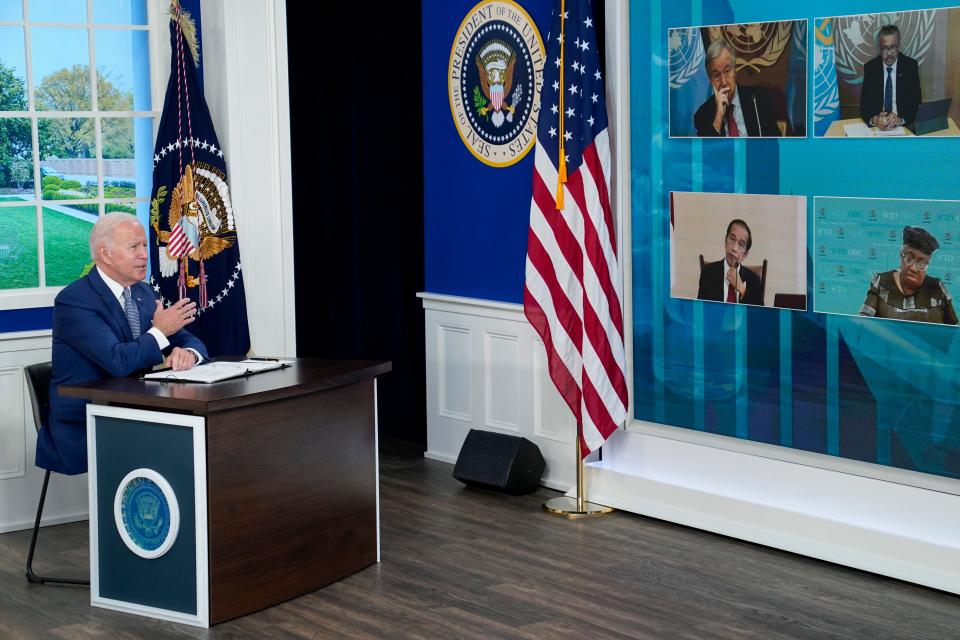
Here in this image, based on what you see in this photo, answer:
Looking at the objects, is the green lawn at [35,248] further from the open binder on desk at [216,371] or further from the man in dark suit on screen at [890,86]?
the man in dark suit on screen at [890,86]

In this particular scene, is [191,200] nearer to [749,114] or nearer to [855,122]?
[749,114]

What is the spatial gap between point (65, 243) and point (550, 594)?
280cm

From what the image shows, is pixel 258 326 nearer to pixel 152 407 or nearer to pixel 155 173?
pixel 155 173

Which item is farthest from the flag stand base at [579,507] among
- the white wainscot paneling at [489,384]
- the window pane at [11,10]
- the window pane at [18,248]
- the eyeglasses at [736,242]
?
the window pane at [11,10]

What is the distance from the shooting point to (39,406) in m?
4.50

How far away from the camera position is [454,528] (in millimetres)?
5074

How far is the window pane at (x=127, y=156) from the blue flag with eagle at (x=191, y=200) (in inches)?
9.3

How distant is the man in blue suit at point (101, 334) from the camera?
4.25m

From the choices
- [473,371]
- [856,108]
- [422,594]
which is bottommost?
[422,594]

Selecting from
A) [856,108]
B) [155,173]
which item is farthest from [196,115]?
[856,108]

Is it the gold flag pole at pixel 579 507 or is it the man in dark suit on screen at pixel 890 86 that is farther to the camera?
the gold flag pole at pixel 579 507

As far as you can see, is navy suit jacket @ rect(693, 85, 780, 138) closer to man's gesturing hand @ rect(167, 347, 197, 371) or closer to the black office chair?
man's gesturing hand @ rect(167, 347, 197, 371)

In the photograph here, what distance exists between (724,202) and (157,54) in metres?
2.72

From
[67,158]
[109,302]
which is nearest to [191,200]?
[67,158]
